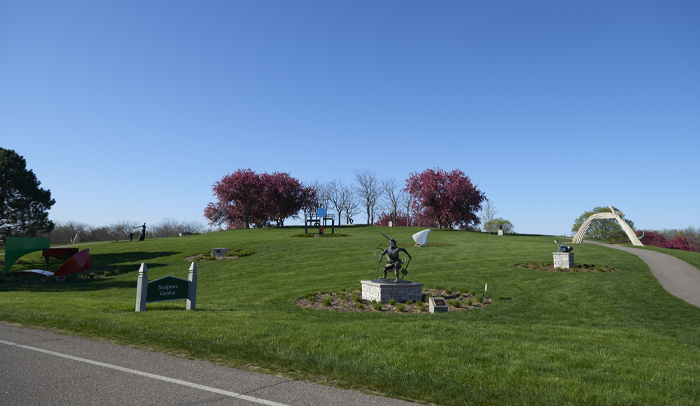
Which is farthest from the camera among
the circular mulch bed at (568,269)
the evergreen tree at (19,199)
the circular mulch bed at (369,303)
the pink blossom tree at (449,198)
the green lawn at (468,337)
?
the pink blossom tree at (449,198)

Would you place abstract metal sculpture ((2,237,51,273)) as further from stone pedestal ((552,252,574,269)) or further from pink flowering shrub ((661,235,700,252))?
pink flowering shrub ((661,235,700,252))

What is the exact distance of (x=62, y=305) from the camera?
39.7ft

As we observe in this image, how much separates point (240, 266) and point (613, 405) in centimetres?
2487

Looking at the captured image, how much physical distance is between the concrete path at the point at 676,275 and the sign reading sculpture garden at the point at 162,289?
59.0 feet

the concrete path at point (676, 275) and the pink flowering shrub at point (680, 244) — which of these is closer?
the concrete path at point (676, 275)

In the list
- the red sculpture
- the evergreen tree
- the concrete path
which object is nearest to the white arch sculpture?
the concrete path

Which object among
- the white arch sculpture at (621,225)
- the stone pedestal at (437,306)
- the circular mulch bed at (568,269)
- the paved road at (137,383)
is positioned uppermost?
the white arch sculpture at (621,225)

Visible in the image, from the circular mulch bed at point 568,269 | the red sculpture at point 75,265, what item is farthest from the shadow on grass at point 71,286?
the circular mulch bed at point 568,269

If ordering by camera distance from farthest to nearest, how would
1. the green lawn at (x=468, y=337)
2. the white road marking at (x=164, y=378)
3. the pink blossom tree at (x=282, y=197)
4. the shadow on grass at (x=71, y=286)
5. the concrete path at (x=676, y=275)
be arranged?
the pink blossom tree at (x=282, y=197) < the shadow on grass at (x=71, y=286) < the concrete path at (x=676, y=275) < the green lawn at (x=468, y=337) < the white road marking at (x=164, y=378)

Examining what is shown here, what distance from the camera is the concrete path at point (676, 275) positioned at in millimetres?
16336

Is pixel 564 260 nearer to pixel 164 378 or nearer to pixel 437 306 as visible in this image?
pixel 437 306

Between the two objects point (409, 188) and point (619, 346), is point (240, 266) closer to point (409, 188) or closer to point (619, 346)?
point (619, 346)

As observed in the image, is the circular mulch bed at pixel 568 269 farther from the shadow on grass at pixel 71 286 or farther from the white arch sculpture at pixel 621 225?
the shadow on grass at pixel 71 286

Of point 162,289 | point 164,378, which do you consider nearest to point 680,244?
point 162,289
